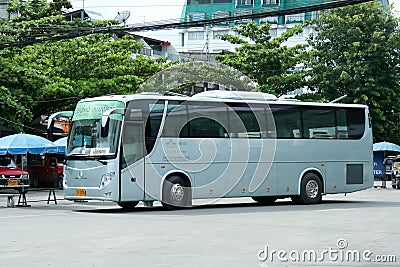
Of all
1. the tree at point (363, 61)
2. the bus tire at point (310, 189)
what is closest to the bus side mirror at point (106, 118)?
the bus tire at point (310, 189)

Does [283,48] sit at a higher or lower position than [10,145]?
higher

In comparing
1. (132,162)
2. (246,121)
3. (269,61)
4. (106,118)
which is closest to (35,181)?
(269,61)

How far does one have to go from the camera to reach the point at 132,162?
19.1 m

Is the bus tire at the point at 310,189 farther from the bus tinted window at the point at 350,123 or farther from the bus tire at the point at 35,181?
the bus tire at the point at 35,181

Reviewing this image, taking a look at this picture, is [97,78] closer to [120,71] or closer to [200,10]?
[120,71]

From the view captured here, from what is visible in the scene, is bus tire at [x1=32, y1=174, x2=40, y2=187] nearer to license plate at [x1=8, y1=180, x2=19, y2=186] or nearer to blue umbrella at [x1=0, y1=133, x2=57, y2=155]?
blue umbrella at [x1=0, y1=133, x2=57, y2=155]

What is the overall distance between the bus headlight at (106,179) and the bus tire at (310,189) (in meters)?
6.79

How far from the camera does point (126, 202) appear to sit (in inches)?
805

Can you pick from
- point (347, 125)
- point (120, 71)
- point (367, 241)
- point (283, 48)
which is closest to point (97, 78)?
point (120, 71)

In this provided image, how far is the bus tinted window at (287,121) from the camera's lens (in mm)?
22047

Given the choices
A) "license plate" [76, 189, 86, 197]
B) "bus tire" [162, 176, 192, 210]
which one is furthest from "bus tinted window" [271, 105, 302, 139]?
"license plate" [76, 189, 86, 197]

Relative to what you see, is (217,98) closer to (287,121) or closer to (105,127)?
(287,121)

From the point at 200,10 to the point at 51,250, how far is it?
69.6 m
